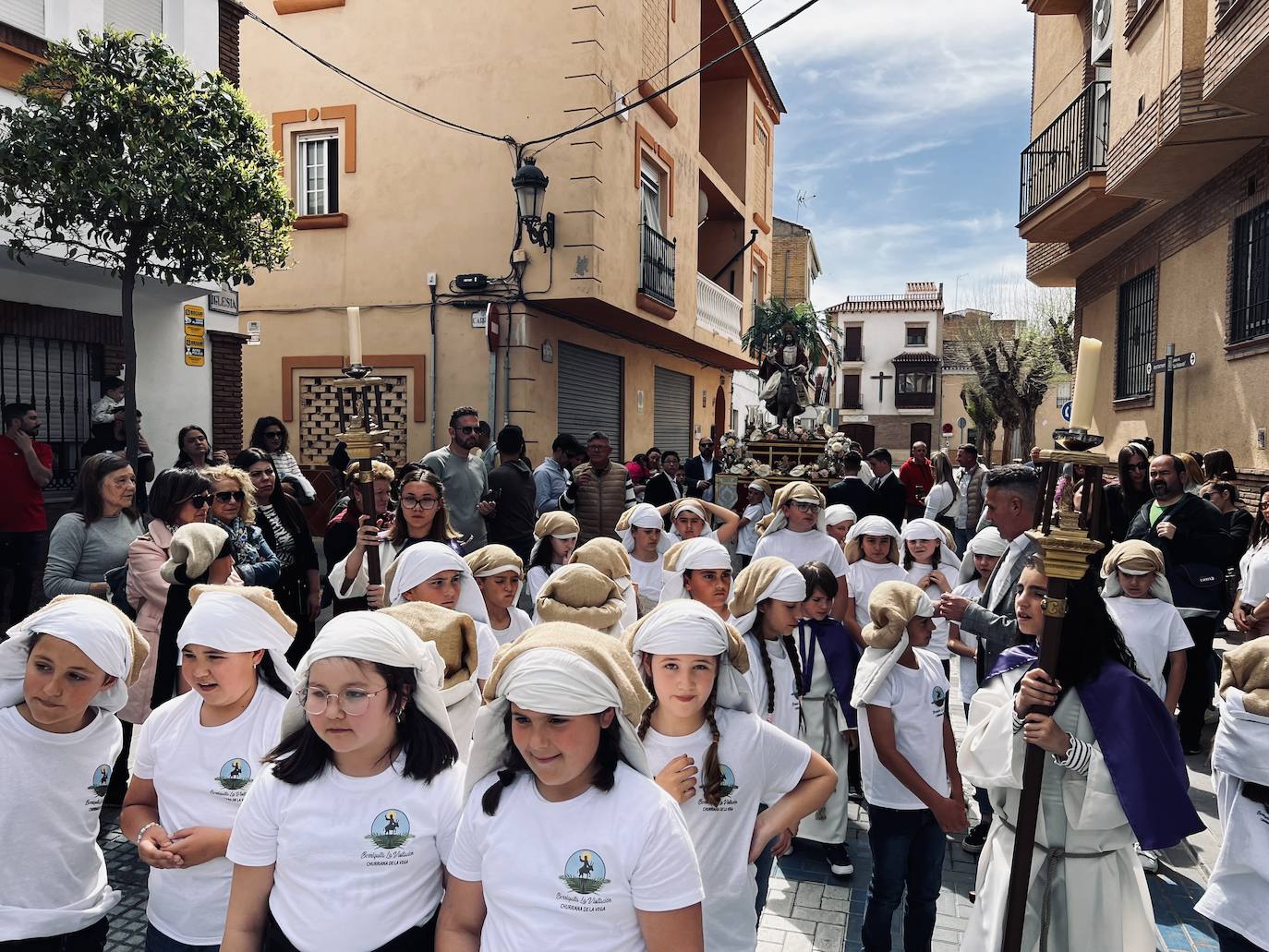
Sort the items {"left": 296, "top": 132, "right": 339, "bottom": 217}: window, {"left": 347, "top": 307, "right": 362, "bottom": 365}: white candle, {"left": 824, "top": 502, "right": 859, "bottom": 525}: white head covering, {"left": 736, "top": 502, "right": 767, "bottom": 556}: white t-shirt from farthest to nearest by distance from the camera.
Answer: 1. {"left": 296, "top": 132, "right": 339, "bottom": 217}: window
2. {"left": 736, "top": 502, "right": 767, "bottom": 556}: white t-shirt
3. {"left": 824, "top": 502, "right": 859, "bottom": 525}: white head covering
4. {"left": 347, "top": 307, "right": 362, "bottom": 365}: white candle

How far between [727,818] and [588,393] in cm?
1289

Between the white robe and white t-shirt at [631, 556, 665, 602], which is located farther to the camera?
white t-shirt at [631, 556, 665, 602]

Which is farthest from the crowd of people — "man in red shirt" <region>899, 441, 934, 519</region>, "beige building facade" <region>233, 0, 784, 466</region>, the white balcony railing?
the white balcony railing

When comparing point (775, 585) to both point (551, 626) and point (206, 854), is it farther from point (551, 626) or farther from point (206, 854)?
point (206, 854)

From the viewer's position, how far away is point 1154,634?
15.6ft

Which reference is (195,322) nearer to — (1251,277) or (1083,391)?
(1083,391)

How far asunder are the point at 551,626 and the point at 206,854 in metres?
A: 1.21

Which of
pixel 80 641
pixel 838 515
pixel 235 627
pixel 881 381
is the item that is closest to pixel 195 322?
pixel 838 515

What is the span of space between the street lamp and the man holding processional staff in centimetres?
969

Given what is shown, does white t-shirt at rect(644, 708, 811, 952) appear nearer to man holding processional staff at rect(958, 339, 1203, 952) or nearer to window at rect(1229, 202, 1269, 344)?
man holding processional staff at rect(958, 339, 1203, 952)

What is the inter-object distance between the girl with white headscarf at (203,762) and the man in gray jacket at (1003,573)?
105 inches

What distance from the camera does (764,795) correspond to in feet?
8.84

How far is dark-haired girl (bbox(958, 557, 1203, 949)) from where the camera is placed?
262 cm

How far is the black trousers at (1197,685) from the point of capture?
6246mm
